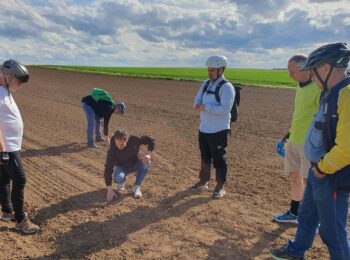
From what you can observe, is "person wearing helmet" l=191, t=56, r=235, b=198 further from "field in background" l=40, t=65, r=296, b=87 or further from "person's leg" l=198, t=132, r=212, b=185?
"field in background" l=40, t=65, r=296, b=87

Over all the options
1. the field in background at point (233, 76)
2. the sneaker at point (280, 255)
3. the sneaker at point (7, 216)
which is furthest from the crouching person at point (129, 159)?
the field in background at point (233, 76)

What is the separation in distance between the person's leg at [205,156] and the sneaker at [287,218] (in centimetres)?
153

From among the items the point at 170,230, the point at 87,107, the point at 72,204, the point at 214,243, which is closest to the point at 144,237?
the point at 170,230

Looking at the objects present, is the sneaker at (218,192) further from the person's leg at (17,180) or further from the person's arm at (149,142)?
the person's leg at (17,180)

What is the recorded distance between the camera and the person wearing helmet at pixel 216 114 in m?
5.95

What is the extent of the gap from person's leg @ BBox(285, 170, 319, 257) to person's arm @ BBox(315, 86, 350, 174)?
570mm

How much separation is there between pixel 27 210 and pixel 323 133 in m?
4.30

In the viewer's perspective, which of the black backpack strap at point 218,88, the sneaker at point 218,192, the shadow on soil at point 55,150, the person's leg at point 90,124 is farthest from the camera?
the person's leg at point 90,124

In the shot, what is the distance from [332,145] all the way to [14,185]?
3.69 m

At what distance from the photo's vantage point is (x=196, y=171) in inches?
313

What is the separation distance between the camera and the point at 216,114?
6047 mm

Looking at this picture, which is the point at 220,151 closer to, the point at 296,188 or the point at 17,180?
the point at 296,188

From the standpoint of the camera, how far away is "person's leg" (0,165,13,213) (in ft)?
16.1

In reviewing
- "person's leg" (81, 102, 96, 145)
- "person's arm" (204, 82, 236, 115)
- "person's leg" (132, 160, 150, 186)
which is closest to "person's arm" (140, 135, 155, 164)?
"person's leg" (132, 160, 150, 186)
